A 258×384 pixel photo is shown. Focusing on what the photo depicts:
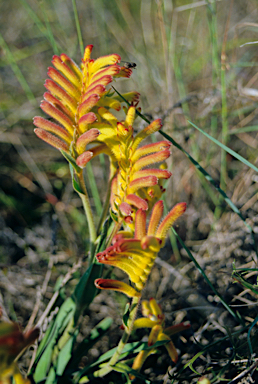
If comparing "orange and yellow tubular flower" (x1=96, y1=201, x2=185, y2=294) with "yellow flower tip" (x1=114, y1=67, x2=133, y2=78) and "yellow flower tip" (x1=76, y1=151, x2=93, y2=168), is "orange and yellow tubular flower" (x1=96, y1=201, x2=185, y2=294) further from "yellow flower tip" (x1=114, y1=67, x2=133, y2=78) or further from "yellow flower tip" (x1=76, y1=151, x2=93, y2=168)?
"yellow flower tip" (x1=114, y1=67, x2=133, y2=78)

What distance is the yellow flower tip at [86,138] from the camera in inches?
46.4

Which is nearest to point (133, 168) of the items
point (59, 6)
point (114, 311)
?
point (114, 311)

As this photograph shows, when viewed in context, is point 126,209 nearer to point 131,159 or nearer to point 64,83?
point 131,159

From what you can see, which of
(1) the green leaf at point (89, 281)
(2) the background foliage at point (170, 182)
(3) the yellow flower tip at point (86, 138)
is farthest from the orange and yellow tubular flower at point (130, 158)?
(2) the background foliage at point (170, 182)

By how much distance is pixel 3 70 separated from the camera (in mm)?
3748

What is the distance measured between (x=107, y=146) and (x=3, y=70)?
9.99 ft

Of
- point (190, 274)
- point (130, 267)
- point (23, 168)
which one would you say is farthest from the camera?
point (23, 168)

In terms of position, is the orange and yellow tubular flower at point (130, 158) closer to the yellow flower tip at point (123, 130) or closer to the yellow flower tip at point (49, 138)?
the yellow flower tip at point (123, 130)

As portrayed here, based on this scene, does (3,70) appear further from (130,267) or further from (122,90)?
(130,267)

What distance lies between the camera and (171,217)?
1.12 m

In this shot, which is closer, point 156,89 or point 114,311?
point 114,311

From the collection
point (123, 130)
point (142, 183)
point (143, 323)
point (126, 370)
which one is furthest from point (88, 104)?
point (126, 370)

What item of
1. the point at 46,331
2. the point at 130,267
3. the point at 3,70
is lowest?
the point at 46,331

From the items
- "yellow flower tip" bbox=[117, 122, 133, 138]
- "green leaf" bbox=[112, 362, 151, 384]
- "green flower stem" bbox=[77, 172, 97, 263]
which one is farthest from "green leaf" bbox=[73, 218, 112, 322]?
"yellow flower tip" bbox=[117, 122, 133, 138]
